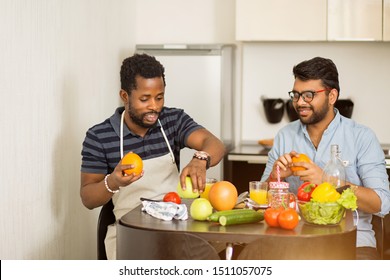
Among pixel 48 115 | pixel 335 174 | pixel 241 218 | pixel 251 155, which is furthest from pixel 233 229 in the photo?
pixel 251 155

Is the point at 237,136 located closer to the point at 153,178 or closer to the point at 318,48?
the point at 318,48

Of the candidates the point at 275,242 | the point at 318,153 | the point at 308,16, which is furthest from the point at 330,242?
the point at 308,16

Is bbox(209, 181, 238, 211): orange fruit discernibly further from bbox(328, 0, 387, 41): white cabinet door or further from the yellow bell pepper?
bbox(328, 0, 387, 41): white cabinet door

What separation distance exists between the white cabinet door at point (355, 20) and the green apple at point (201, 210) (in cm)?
238

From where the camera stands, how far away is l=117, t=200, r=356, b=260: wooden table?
6.50ft

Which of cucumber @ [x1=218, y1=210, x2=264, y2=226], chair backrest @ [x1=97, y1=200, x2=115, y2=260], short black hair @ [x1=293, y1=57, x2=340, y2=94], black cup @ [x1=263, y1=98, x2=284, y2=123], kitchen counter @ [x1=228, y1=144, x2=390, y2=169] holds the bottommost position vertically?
chair backrest @ [x1=97, y1=200, x2=115, y2=260]

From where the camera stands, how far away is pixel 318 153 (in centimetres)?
279

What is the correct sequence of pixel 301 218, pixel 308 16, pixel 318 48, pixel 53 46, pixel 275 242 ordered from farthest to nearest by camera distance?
pixel 318 48 < pixel 308 16 < pixel 53 46 < pixel 301 218 < pixel 275 242

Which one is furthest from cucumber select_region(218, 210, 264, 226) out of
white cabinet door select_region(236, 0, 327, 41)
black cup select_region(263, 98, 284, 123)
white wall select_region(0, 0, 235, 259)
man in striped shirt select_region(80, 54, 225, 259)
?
black cup select_region(263, 98, 284, 123)

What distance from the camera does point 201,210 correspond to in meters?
2.15

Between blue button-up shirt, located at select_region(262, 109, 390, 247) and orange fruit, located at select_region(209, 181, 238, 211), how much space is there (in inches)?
19.7

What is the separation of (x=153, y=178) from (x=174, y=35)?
2084 mm

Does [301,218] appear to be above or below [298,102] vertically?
below

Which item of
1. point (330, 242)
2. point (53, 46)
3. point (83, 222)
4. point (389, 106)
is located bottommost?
point (83, 222)
